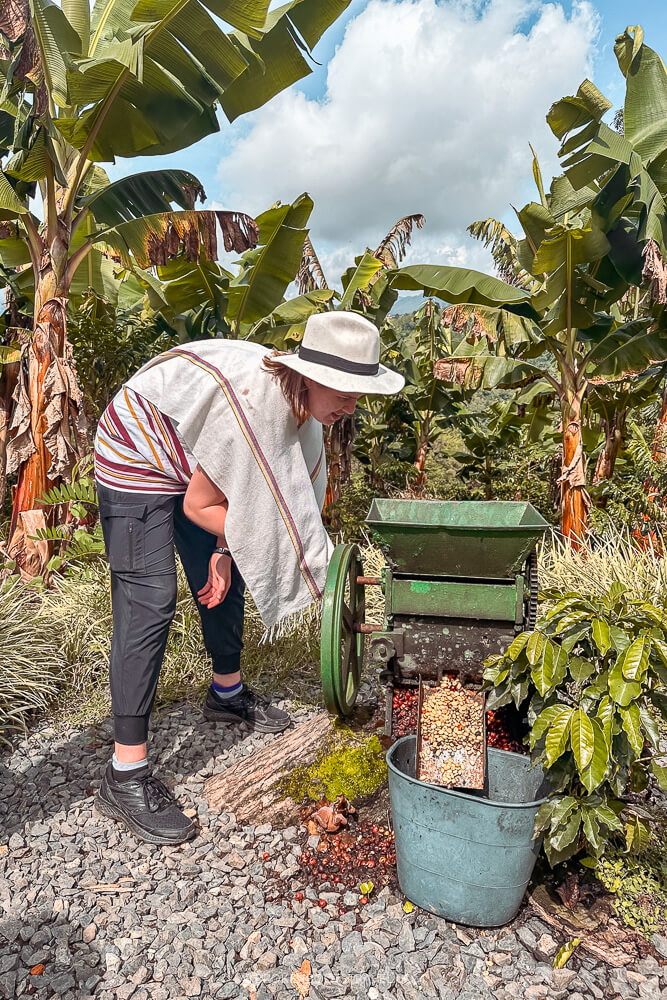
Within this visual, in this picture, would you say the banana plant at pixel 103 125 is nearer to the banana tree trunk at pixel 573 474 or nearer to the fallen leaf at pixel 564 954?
the banana tree trunk at pixel 573 474

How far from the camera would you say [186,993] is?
5.74 feet

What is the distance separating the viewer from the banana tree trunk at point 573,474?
5348 millimetres

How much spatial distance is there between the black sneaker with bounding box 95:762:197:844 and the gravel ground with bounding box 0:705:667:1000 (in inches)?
2.5

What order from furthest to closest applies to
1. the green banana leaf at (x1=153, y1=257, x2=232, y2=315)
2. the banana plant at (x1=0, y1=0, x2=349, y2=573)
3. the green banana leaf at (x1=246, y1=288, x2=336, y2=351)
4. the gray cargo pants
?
the green banana leaf at (x1=246, y1=288, x2=336, y2=351)
the green banana leaf at (x1=153, y1=257, x2=232, y2=315)
the banana plant at (x1=0, y1=0, x2=349, y2=573)
the gray cargo pants

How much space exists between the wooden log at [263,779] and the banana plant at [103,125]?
2.46 m

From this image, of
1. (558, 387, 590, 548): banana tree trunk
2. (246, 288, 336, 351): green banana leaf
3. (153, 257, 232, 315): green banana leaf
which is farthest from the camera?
(246, 288, 336, 351): green banana leaf

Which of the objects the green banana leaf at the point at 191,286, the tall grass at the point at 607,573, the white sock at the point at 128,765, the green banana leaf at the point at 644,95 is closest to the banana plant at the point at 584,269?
the green banana leaf at the point at 644,95

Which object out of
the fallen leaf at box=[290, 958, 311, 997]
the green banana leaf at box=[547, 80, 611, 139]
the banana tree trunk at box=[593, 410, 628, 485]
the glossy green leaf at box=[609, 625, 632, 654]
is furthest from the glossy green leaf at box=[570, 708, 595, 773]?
the banana tree trunk at box=[593, 410, 628, 485]

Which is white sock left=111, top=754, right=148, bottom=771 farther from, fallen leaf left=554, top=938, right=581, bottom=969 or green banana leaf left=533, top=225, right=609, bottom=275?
green banana leaf left=533, top=225, right=609, bottom=275

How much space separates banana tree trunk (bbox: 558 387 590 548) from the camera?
5.35m

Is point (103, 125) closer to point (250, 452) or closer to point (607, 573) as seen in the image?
point (250, 452)

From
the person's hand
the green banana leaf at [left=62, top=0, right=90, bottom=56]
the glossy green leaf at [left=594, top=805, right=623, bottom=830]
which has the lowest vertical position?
the glossy green leaf at [left=594, top=805, right=623, bottom=830]

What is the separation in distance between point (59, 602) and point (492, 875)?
10.3 feet

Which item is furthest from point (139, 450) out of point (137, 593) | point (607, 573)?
point (607, 573)
